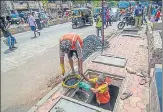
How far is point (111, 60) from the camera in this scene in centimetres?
574

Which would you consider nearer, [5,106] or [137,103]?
[137,103]

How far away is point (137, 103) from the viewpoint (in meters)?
3.46

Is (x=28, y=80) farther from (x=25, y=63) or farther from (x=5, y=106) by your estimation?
(x=25, y=63)

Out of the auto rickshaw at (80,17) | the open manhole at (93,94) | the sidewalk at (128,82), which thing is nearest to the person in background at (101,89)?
the open manhole at (93,94)

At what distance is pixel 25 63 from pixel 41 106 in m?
3.80

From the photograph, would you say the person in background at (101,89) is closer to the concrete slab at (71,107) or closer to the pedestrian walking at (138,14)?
the concrete slab at (71,107)

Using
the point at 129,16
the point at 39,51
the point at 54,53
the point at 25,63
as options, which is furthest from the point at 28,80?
the point at 129,16

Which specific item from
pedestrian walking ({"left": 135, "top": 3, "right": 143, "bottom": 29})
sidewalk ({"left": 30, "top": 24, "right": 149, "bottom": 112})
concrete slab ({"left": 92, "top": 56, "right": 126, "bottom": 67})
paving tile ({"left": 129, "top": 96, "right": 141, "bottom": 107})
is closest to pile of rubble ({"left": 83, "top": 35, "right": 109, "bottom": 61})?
sidewalk ({"left": 30, "top": 24, "right": 149, "bottom": 112})

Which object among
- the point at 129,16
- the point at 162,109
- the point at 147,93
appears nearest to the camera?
the point at 162,109

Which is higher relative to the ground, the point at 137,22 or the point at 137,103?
the point at 137,22

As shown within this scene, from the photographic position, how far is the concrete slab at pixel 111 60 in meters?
5.37

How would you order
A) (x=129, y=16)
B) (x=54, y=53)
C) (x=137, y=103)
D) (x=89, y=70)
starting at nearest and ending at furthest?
1. (x=137, y=103)
2. (x=89, y=70)
3. (x=54, y=53)
4. (x=129, y=16)

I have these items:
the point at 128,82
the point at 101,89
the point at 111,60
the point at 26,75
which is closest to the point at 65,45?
the point at 101,89

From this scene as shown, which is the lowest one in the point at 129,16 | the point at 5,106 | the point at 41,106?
the point at 5,106
